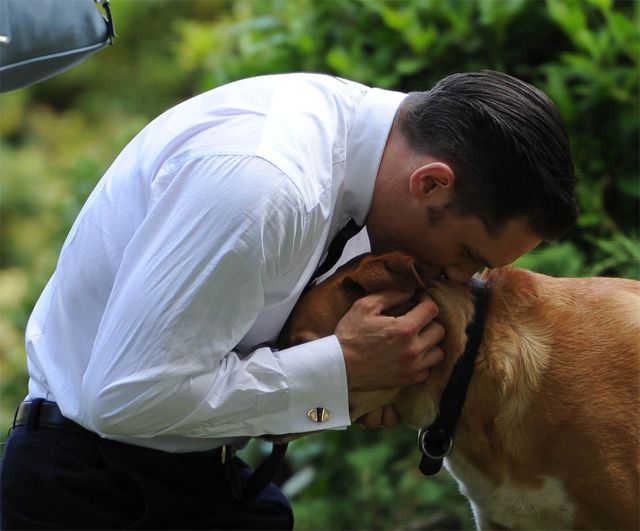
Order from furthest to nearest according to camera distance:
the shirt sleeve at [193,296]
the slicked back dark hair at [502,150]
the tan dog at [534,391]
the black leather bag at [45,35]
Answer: the black leather bag at [45,35] → the tan dog at [534,391] → the slicked back dark hair at [502,150] → the shirt sleeve at [193,296]

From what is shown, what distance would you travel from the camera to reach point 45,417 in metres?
2.74

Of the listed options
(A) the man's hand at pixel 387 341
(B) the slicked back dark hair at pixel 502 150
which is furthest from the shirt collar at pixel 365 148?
(A) the man's hand at pixel 387 341

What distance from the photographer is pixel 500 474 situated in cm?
296

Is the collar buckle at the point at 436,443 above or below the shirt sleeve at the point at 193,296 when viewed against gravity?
below

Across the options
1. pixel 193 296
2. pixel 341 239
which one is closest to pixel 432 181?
pixel 341 239

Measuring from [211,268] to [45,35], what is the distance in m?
1.13

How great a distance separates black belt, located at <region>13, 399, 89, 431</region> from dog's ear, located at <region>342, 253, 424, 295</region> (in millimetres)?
887

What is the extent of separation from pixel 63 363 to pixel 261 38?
151 inches

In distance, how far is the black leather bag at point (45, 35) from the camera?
9.59 ft

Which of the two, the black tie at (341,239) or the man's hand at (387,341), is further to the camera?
the black tie at (341,239)

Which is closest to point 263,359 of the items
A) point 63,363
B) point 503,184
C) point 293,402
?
point 293,402

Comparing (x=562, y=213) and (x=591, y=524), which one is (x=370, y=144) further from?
(x=591, y=524)

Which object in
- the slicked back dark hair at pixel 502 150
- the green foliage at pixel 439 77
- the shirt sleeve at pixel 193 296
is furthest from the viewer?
the green foliage at pixel 439 77

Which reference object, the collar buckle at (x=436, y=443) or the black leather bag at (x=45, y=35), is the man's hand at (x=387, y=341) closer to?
the collar buckle at (x=436, y=443)
